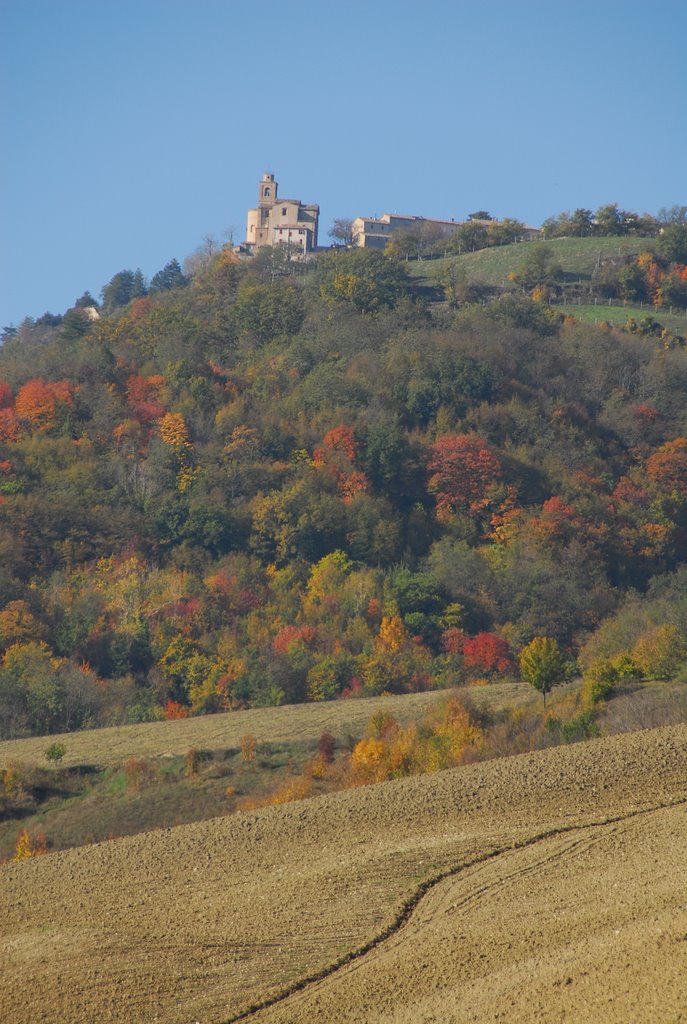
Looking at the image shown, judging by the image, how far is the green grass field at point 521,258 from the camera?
104 meters

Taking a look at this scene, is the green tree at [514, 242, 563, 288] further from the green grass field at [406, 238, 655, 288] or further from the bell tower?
the bell tower

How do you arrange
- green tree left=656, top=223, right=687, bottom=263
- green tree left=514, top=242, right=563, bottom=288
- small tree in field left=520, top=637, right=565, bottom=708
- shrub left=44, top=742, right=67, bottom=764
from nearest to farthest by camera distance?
shrub left=44, top=742, right=67, bottom=764
small tree in field left=520, top=637, right=565, bottom=708
green tree left=514, top=242, right=563, bottom=288
green tree left=656, top=223, right=687, bottom=263

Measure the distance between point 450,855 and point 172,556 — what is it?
150 ft

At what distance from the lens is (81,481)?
71.1 metres

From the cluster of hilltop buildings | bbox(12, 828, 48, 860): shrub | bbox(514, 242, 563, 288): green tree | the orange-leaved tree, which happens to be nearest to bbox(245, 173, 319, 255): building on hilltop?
the cluster of hilltop buildings

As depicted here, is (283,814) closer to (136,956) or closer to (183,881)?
(183,881)

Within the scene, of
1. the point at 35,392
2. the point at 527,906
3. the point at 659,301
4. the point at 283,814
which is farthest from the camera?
the point at 659,301

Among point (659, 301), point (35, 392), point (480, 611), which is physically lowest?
point (480, 611)

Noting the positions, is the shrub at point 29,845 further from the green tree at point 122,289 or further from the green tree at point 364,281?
the green tree at point 122,289

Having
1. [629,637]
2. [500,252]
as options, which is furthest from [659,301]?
[629,637]

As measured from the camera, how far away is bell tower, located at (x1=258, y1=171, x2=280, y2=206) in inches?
4990

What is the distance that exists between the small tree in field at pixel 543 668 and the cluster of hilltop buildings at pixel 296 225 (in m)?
77.1

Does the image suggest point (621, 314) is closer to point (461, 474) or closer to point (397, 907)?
point (461, 474)

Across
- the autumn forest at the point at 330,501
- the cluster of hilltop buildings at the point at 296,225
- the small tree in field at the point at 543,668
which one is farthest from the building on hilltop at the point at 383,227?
the small tree in field at the point at 543,668
